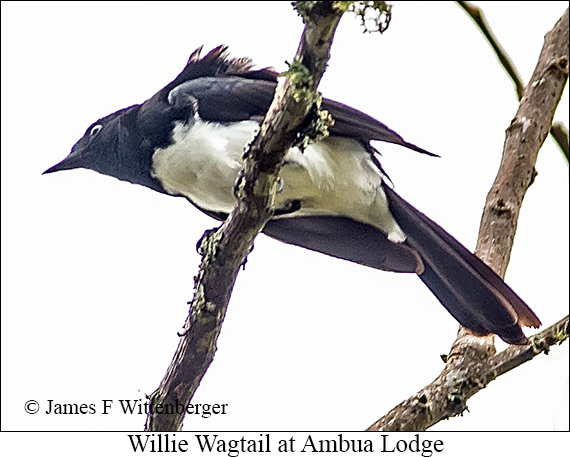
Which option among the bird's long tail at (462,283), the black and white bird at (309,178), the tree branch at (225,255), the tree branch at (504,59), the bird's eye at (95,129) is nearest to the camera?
the tree branch at (225,255)

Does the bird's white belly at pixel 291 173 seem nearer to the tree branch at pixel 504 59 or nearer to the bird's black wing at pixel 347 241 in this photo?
the bird's black wing at pixel 347 241

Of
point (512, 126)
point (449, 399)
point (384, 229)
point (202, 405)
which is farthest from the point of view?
point (384, 229)

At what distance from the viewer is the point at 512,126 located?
355 cm

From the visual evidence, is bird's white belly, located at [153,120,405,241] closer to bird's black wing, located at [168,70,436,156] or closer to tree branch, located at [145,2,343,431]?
bird's black wing, located at [168,70,436,156]

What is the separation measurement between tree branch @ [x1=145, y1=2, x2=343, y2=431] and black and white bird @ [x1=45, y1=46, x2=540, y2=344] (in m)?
0.86

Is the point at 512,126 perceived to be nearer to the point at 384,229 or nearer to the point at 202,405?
the point at 384,229

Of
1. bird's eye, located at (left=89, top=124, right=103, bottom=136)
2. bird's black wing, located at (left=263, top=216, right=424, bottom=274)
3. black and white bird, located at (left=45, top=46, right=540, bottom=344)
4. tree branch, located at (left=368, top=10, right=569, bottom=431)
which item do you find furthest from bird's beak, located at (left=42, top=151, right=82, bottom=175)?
tree branch, located at (left=368, top=10, right=569, bottom=431)

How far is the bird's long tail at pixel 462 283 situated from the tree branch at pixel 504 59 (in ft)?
1.97

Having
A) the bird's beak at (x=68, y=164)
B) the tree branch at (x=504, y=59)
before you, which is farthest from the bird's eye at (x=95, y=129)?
the tree branch at (x=504, y=59)

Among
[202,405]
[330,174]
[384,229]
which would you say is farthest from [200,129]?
[202,405]

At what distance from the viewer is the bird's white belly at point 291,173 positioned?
3539 millimetres

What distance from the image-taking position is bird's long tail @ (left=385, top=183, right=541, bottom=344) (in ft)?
10.9

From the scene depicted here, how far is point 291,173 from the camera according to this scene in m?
3.66

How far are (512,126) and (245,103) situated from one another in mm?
1198
